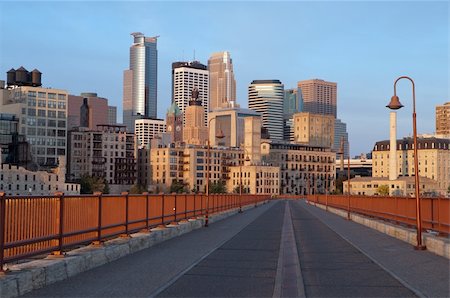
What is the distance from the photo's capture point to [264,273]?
A: 16000mm

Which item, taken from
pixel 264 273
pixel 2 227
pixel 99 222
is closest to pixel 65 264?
pixel 2 227

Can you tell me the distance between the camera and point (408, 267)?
17578 mm

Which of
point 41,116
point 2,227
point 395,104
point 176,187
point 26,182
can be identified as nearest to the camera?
point 2,227

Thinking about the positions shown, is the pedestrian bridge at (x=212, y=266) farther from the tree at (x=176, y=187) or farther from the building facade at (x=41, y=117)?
the tree at (x=176, y=187)

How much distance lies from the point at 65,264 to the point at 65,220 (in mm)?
1645

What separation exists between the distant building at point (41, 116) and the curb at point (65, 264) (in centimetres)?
16008

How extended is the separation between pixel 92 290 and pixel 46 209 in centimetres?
278

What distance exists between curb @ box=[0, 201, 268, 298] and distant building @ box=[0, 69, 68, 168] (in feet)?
525

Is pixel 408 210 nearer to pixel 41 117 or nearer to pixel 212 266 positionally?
pixel 212 266

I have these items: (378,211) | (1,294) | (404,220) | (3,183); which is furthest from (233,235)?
(3,183)

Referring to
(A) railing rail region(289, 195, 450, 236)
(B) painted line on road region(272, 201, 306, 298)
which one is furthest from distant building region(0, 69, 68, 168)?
(B) painted line on road region(272, 201, 306, 298)

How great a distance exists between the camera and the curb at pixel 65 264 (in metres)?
12.0

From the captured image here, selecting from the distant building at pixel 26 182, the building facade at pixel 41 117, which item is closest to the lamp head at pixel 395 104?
the distant building at pixel 26 182

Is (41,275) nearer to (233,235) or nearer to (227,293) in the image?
(227,293)
